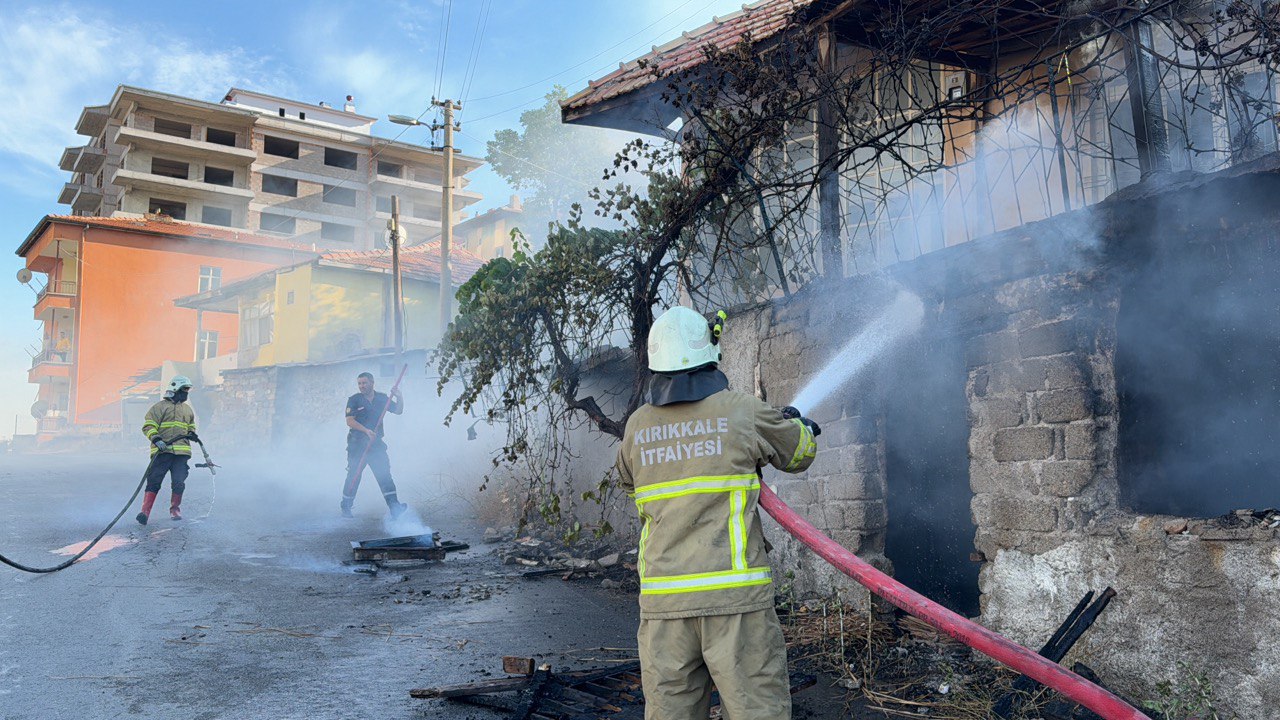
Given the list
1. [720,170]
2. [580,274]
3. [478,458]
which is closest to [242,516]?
[478,458]

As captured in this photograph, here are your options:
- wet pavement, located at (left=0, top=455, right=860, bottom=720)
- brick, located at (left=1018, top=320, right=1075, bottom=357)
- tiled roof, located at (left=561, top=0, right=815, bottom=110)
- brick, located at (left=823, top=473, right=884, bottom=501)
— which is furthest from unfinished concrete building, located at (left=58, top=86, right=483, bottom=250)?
brick, located at (left=1018, top=320, right=1075, bottom=357)

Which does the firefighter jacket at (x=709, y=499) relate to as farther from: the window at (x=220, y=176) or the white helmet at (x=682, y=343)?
the window at (x=220, y=176)

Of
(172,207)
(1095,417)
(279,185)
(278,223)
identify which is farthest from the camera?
(279,185)

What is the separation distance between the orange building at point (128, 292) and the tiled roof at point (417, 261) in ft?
31.8

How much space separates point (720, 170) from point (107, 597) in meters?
5.94

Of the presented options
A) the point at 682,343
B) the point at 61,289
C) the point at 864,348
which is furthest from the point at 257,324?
the point at 682,343

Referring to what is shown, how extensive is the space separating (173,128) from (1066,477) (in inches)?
1933

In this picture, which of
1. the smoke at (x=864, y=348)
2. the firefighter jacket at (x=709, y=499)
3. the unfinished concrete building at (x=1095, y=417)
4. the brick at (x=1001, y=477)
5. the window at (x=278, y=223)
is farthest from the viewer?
the window at (x=278, y=223)

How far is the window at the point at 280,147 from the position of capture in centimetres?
4597

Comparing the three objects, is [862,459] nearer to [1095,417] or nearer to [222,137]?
[1095,417]

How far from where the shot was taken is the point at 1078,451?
13.6ft

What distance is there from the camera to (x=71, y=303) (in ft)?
129

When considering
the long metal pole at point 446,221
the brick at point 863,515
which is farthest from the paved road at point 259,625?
the long metal pole at point 446,221

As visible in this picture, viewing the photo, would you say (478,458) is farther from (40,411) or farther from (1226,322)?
(40,411)
